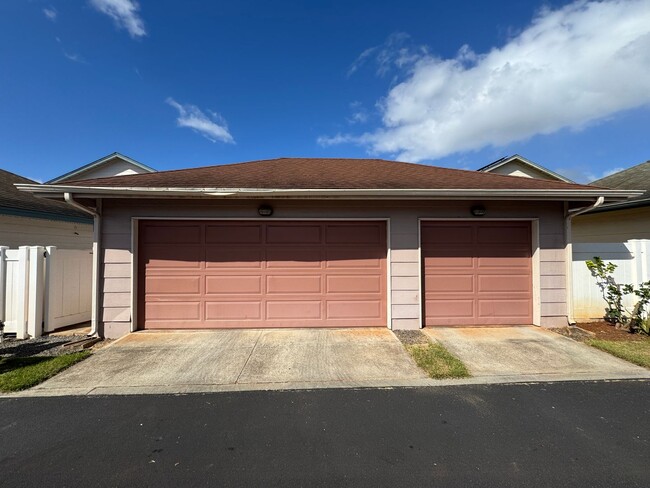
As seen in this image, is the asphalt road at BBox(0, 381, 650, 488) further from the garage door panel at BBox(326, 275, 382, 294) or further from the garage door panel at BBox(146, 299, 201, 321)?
the garage door panel at BBox(326, 275, 382, 294)

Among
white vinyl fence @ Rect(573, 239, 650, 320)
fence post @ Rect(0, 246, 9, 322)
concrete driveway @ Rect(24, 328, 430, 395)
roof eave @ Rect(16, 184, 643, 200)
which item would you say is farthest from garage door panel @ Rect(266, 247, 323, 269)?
white vinyl fence @ Rect(573, 239, 650, 320)

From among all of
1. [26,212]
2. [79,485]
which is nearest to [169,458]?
[79,485]

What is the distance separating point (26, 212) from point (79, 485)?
9.28 m

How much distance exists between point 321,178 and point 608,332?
610 cm

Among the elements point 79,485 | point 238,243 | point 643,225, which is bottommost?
point 79,485

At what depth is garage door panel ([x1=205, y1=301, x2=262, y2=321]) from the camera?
20.2 feet

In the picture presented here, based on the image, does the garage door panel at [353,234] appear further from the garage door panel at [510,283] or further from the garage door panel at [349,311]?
the garage door panel at [510,283]

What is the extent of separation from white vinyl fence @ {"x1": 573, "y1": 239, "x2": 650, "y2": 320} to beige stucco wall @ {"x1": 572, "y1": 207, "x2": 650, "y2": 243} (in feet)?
7.79

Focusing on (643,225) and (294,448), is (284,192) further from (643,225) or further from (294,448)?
(643,225)

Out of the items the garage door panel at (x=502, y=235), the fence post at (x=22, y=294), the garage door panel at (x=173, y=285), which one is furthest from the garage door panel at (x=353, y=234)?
the fence post at (x=22, y=294)

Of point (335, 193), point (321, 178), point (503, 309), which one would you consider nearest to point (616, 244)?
point (503, 309)

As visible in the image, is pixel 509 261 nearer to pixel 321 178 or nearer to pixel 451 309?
pixel 451 309

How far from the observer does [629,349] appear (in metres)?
4.83

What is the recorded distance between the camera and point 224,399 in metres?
3.45
